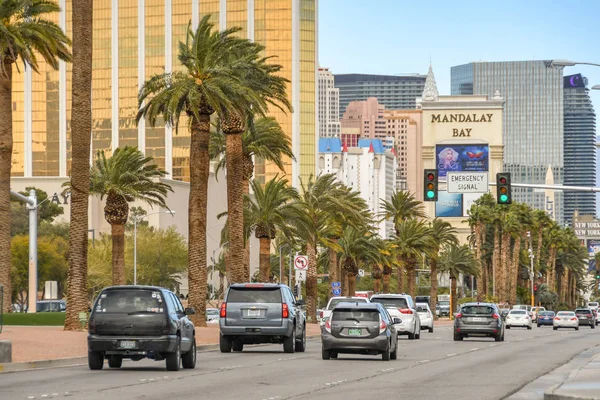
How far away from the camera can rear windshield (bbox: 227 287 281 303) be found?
35062 millimetres

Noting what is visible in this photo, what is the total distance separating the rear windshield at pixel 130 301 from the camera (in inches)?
1047

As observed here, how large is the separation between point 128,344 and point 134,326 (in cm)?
39

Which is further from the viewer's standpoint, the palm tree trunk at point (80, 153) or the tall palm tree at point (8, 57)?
the tall palm tree at point (8, 57)

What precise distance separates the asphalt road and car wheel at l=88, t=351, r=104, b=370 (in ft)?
0.77

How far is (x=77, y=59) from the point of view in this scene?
46500 millimetres

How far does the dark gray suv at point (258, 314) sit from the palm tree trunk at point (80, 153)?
1183 cm

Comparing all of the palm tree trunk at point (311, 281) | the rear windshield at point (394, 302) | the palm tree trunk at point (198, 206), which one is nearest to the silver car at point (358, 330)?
the rear windshield at point (394, 302)

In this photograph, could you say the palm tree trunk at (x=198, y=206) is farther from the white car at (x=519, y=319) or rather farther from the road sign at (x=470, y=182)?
the white car at (x=519, y=319)

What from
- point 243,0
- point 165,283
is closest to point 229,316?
point 165,283

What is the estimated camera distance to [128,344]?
26.3m

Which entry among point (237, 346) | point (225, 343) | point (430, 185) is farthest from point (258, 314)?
point (430, 185)

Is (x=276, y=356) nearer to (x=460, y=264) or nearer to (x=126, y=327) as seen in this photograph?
(x=126, y=327)

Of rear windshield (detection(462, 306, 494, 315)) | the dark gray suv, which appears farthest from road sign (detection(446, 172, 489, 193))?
the dark gray suv

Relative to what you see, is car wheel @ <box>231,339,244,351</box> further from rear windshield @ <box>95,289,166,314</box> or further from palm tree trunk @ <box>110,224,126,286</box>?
palm tree trunk @ <box>110,224,126,286</box>
